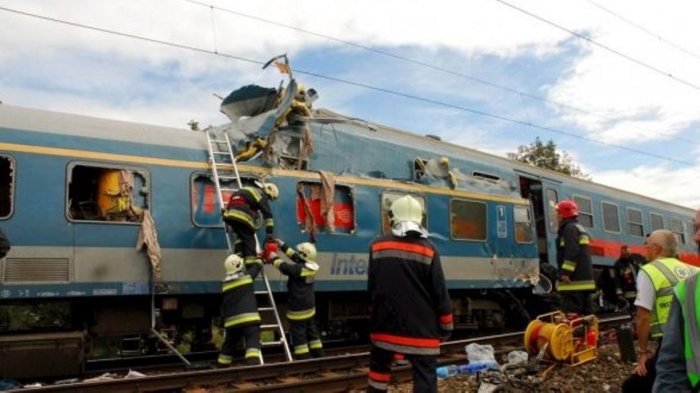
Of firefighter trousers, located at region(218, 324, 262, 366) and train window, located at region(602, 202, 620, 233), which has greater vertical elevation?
train window, located at region(602, 202, 620, 233)

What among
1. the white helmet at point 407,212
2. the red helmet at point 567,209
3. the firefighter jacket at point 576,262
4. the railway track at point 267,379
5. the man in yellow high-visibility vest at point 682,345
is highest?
the red helmet at point 567,209

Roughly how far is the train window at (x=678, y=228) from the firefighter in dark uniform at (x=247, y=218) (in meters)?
16.8

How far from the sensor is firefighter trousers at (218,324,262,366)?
736 cm

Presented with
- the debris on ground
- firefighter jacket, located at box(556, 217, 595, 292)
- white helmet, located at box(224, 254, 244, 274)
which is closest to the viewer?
the debris on ground

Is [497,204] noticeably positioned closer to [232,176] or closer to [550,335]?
[550,335]

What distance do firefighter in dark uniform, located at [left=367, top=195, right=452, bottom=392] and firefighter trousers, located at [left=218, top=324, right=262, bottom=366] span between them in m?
2.94

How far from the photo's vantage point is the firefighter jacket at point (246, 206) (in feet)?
25.4

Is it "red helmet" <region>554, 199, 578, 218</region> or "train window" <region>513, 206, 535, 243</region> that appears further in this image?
"train window" <region>513, 206, 535, 243</region>

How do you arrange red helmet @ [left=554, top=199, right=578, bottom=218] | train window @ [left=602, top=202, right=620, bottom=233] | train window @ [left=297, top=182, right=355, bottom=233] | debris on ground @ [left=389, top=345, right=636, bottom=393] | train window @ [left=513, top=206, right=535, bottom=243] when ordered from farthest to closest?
1. train window @ [left=602, top=202, right=620, bottom=233]
2. train window @ [left=513, top=206, right=535, bottom=243]
3. train window @ [left=297, top=182, right=355, bottom=233]
4. red helmet @ [left=554, top=199, right=578, bottom=218]
5. debris on ground @ [left=389, top=345, right=636, bottom=393]

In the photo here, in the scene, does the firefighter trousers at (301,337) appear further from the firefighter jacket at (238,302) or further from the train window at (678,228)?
the train window at (678,228)

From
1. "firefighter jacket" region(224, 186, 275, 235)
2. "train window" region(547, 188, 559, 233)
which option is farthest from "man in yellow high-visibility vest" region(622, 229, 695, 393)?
"train window" region(547, 188, 559, 233)

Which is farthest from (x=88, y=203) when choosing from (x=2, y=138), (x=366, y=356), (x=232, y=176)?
(x=366, y=356)

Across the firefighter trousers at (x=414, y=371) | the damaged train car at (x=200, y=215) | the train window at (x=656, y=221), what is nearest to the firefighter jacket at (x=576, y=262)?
the damaged train car at (x=200, y=215)

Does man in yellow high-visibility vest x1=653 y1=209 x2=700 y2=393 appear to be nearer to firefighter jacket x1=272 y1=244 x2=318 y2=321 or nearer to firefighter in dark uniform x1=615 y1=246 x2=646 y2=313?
firefighter jacket x1=272 y1=244 x2=318 y2=321
